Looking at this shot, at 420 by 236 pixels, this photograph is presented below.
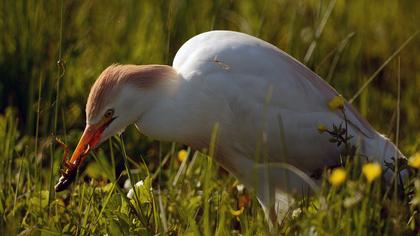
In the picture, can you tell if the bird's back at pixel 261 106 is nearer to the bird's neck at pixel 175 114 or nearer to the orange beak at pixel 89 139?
the bird's neck at pixel 175 114

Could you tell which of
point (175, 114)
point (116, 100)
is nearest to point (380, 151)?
point (175, 114)

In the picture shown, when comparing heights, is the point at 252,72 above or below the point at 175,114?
above

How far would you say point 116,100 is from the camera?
313cm

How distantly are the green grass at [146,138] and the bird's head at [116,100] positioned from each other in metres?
0.07

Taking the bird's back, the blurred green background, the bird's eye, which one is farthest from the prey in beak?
the blurred green background

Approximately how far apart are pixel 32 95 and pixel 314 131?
1.34 meters

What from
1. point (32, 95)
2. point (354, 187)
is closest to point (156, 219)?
point (354, 187)

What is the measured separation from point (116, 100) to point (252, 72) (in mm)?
492

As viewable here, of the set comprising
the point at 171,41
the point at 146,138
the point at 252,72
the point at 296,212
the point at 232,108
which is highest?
the point at 252,72

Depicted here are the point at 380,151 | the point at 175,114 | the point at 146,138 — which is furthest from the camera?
the point at 146,138

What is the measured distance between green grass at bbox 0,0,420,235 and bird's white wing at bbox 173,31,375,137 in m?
0.28

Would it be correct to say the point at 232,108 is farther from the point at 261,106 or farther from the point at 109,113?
the point at 109,113

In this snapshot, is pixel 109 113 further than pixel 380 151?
No

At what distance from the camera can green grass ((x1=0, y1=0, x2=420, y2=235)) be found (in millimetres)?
2896
